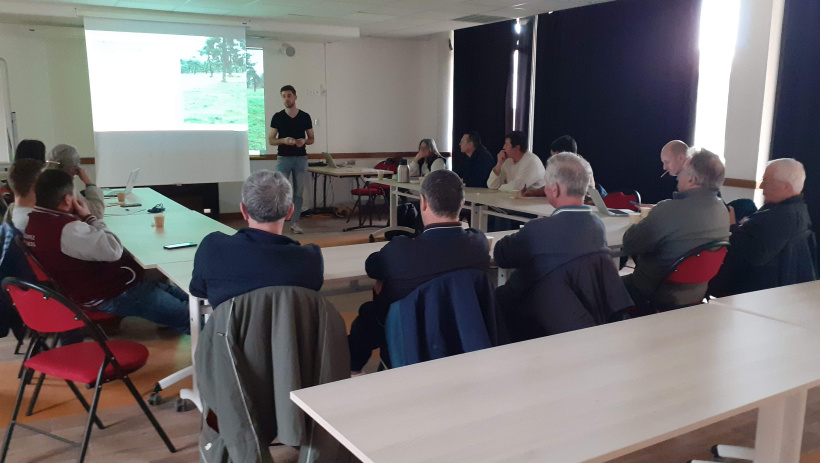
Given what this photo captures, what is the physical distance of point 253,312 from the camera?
191 cm

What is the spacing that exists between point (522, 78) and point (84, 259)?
252 inches

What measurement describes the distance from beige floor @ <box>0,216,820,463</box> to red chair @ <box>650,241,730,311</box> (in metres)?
0.65

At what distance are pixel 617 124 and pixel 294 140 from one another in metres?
3.74

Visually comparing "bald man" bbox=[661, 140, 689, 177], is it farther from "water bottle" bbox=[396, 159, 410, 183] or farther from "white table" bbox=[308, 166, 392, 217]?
"white table" bbox=[308, 166, 392, 217]

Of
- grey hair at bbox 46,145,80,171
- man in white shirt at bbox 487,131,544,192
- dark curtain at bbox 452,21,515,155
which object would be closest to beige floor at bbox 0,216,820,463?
grey hair at bbox 46,145,80,171

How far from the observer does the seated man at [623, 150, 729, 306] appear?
2.94 metres

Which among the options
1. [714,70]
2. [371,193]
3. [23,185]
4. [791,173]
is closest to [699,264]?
[791,173]

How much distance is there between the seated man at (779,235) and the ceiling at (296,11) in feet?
13.9

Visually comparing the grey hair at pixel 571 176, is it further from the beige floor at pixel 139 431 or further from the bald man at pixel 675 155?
the bald man at pixel 675 155

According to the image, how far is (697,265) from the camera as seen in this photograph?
281cm

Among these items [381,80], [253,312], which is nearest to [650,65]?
[381,80]

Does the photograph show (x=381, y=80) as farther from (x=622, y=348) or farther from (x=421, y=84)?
(x=622, y=348)

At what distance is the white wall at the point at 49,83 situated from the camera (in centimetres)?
747

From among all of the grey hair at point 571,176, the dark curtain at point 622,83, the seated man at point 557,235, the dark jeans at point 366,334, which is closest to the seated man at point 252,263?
the dark jeans at point 366,334
